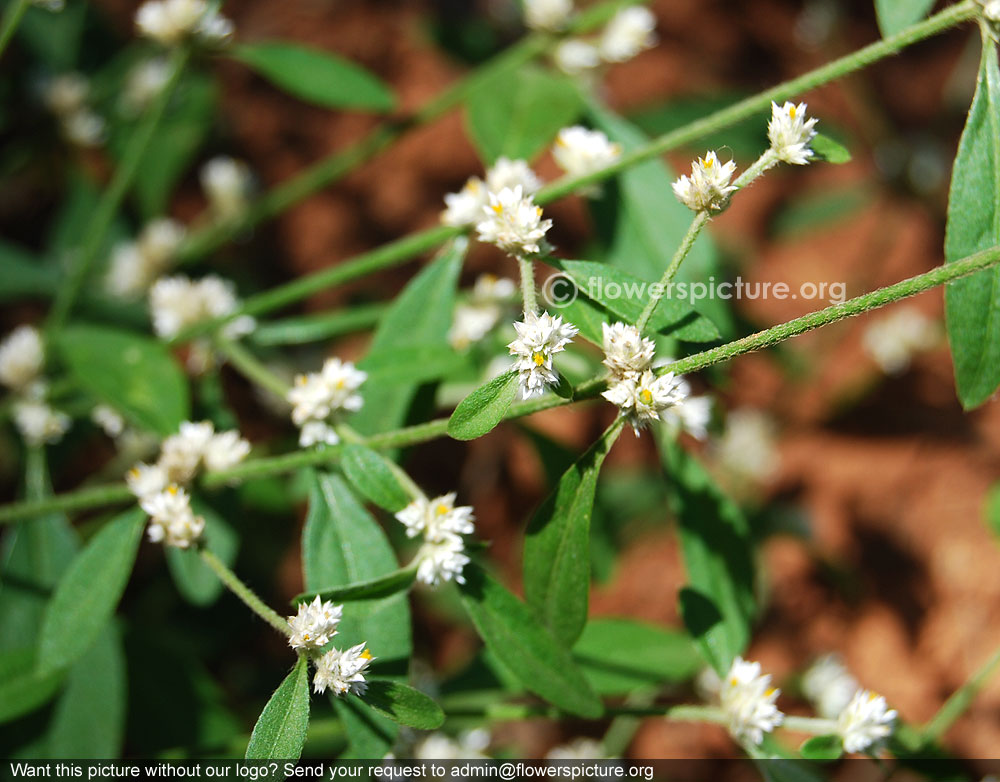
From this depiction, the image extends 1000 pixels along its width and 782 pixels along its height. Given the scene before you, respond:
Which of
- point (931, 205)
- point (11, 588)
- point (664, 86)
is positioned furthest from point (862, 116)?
point (11, 588)

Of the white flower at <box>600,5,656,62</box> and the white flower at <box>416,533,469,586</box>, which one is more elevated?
the white flower at <box>600,5,656,62</box>

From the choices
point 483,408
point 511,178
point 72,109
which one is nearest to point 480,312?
point 511,178

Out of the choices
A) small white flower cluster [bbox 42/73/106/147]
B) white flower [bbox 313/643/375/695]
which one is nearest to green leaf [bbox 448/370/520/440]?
white flower [bbox 313/643/375/695]

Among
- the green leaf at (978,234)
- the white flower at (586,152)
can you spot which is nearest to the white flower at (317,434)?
the white flower at (586,152)

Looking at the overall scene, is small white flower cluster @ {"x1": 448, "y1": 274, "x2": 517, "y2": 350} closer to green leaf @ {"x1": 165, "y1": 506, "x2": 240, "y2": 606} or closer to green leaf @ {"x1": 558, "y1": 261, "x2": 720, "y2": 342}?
green leaf @ {"x1": 558, "y1": 261, "x2": 720, "y2": 342}

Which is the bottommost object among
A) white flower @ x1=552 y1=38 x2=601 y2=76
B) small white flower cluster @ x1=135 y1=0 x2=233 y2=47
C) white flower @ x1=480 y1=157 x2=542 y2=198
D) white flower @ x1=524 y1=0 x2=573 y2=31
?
white flower @ x1=480 y1=157 x2=542 y2=198

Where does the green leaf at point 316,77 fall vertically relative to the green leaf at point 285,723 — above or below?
above

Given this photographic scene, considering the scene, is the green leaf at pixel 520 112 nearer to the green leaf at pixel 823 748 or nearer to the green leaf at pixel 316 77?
the green leaf at pixel 316 77
